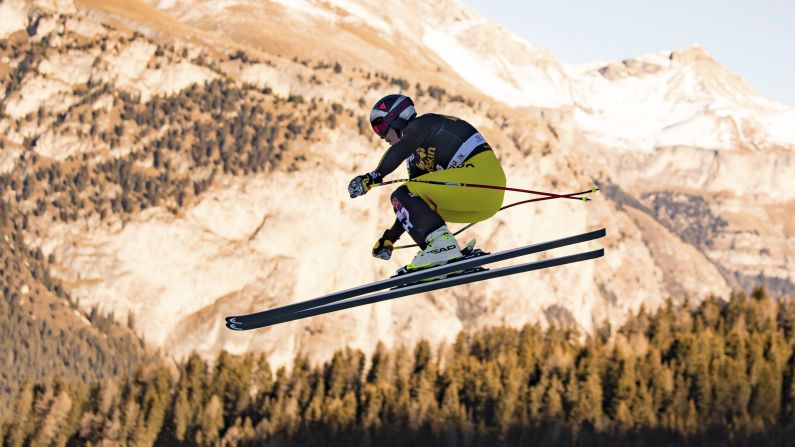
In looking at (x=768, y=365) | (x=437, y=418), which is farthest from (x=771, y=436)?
(x=437, y=418)

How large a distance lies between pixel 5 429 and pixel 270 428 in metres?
39.7

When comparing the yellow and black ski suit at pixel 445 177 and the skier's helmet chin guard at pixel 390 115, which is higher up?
the skier's helmet chin guard at pixel 390 115

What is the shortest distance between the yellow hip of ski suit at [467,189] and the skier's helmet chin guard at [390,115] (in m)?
1.09

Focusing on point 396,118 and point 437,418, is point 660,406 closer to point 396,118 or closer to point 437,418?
point 437,418

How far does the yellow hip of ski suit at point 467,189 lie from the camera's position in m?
19.7

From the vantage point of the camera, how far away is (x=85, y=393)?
6998 inches

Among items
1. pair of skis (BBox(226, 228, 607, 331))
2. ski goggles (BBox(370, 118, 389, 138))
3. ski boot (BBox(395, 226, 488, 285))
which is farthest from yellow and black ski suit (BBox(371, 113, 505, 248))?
pair of skis (BBox(226, 228, 607, 331))

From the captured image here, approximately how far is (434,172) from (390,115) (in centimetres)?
132

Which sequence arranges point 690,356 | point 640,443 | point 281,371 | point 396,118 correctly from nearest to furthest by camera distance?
point 396,118 → point 640,443 → point 690,356 → point 281,371

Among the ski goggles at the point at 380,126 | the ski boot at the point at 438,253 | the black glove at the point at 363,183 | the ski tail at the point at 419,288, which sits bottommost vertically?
the ski tail at the point at 419,288

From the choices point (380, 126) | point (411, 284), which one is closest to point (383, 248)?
point (411, 284)

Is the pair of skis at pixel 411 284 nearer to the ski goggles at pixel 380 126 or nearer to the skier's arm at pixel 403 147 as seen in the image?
the skier's arm at pixel 403 147

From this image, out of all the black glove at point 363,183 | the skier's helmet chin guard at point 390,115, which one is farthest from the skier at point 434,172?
the black glove at point 363,183

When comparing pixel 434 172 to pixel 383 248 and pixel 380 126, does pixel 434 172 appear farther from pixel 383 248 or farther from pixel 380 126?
pixel 383 248
